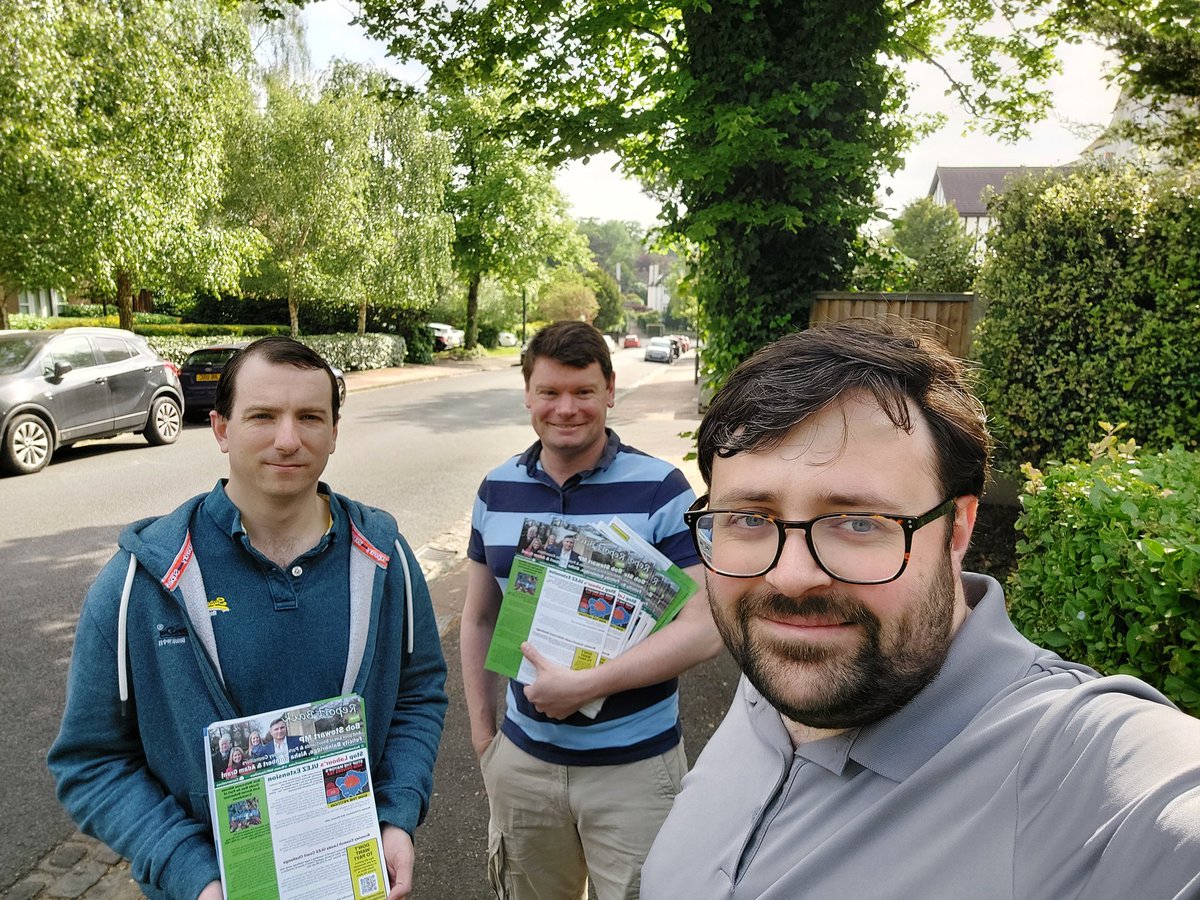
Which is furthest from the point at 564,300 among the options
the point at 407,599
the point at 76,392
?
the point at 407,599

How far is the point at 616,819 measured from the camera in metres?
2.30

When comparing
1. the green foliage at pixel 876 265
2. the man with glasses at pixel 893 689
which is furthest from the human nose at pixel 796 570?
the green foliage at pixel 876 265

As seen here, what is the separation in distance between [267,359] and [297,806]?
3.61 ft

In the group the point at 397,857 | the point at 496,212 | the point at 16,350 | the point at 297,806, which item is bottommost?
the point at 397,857

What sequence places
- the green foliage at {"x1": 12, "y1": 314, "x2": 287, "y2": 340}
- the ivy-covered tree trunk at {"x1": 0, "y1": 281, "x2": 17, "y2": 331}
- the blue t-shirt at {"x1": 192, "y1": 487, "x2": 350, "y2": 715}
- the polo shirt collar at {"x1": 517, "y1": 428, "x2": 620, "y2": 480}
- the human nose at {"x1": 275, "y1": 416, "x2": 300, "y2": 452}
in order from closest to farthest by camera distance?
the blue t-shirt at {"x1": 192, "y1": 487, "x2": 350, "y2": 715}
the human nose at {"x1": 275, "y1": 416, "x2": 300, "y2": 452}
the polo shirt collar at {"x1": 517, "y1": 428, "x2": 620, "y2": 480}
the ivy-covered tree trunk at {"x1": 0, "y1": 281, "x2": 17, "y2": 331}
the green foliage at {"x1": 12, "y1": 314, "x2": 287, "y2": 340}

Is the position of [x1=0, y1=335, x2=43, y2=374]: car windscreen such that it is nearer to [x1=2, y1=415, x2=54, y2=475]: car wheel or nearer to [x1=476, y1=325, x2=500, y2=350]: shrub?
[x1=2, y1=415, x2=54, y2=475]: car wheel

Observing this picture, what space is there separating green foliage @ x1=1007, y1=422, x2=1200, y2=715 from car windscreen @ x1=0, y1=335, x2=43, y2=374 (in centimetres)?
1219

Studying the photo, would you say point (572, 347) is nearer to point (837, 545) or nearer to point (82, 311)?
point (837, 545)

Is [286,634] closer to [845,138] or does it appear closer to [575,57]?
[845,138]

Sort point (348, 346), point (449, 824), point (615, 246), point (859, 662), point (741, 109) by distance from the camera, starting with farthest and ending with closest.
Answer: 1. point (615, 246)
2. point (348, 346)
3. point (741, 109)
4. point (449, 824)
5. point (859, 662)

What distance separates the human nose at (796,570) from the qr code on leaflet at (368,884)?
1.25 m

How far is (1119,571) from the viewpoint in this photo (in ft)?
8.02

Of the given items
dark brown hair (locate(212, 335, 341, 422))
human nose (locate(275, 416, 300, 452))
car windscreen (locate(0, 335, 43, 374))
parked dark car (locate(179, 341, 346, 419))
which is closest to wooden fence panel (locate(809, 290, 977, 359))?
dark brown hair (locate(212, 335, 341, 422))

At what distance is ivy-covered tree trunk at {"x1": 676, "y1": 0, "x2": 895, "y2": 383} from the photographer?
5.52m
